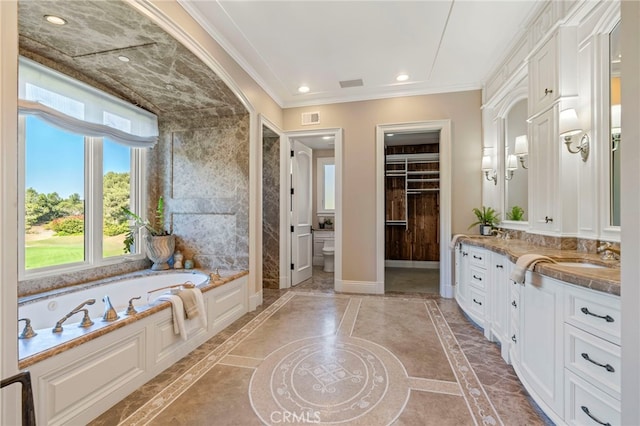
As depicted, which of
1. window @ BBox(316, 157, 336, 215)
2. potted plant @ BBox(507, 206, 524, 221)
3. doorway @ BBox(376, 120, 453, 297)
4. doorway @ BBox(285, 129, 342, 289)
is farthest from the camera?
window @ BBox(316, 157, 336, 215)

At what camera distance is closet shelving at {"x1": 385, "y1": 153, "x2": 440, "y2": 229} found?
5969 mm

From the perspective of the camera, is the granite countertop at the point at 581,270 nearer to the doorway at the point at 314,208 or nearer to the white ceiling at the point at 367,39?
the white ceiling at the point at 367,39

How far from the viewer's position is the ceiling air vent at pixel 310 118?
4.22 m

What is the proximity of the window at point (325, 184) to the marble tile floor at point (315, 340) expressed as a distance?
3073mm

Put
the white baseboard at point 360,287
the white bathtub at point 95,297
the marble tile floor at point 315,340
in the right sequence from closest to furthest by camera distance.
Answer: the marble tile floor at point 315,340
the white bathtub at point 95,297
the white baseboard at point 360,287

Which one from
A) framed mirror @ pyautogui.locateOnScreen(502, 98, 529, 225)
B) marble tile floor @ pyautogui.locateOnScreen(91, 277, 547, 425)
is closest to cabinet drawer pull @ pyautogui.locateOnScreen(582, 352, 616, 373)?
marble tile floor @ pyautogui.locateOnScreen(91, 277, 547, 425)

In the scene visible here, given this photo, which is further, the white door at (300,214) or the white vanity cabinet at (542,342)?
the white door at (300,214)

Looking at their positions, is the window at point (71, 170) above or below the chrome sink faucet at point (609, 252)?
above

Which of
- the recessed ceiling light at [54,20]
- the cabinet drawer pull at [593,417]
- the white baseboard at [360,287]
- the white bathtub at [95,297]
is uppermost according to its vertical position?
the recessed ceiling light at [54,20]

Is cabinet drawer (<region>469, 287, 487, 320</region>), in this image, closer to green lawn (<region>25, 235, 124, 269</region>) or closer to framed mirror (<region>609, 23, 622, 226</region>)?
framed mirror (<region>609, 23, 622, 226</region>)

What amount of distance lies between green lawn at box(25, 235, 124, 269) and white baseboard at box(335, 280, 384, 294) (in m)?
2.96

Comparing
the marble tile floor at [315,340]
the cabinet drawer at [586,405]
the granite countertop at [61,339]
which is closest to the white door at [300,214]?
the marble tile floor at [315,340]

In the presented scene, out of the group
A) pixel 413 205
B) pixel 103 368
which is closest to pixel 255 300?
pixel 103 368

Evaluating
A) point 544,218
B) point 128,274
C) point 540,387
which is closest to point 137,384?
point 128,274
